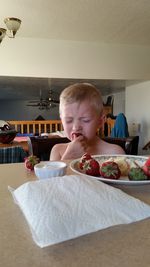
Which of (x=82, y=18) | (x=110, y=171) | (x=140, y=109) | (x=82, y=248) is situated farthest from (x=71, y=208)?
(x=140, y=109)

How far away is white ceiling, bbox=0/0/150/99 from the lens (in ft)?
5.59

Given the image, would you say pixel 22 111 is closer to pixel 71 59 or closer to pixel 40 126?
pixel 40 126

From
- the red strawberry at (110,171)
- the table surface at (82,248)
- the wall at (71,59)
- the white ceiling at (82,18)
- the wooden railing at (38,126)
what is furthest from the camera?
the wooden railing at (38,126)

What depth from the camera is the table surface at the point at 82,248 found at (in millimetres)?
235

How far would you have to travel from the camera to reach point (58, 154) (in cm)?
92

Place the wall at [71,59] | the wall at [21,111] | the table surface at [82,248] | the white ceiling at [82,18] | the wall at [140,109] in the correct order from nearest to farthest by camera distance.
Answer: the table surface at [82,248]
the white ceiling at [82,18]
the wall at [71,59]
the wall at [140,109]
the wall at [21,111]

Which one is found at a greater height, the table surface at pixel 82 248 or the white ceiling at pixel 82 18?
the white ceiling at pixel 82 18

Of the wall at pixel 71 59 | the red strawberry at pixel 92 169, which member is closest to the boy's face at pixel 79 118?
the red strawberry at pixel 92 169

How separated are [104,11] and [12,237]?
1904 mm

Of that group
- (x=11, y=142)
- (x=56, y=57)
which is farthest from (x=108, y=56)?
(x=11, y=142)

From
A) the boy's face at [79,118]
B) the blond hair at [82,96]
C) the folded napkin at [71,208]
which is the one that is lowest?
the folded napkin at [71,208]

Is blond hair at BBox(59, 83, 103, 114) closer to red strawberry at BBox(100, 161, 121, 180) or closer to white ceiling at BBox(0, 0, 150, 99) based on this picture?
red strawberry at BBox(100, 161, 121, 180)

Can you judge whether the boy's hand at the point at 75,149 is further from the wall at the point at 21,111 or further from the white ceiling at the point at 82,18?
the wall at the point at 21,111

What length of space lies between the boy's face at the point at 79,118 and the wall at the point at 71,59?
1.81 metres
